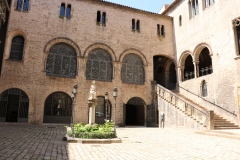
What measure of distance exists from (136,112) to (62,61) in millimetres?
10527

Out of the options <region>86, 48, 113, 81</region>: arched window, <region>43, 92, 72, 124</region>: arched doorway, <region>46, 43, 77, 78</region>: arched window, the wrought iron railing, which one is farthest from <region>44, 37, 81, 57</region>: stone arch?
the wrought iron railing

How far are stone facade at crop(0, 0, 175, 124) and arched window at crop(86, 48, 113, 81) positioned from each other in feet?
1.38

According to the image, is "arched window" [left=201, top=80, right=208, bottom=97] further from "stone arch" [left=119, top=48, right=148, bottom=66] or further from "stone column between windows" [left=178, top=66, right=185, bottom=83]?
"stone arch" [left=119, top=48, right=148, bottom=66]

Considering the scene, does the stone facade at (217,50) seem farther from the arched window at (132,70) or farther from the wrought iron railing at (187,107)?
the arched window at (132,70)

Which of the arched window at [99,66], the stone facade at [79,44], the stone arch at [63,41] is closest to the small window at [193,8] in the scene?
the stone facade at [79,44]

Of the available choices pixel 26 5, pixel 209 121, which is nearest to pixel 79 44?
pixel 26 5

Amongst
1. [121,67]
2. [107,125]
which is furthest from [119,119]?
[107,125]

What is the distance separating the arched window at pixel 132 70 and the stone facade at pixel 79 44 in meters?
0.44

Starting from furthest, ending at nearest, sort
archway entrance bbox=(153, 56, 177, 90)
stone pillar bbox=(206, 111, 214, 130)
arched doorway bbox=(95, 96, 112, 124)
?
archway entrance bbox=(153, 56, 177, 90), arched doorway bbox=(95, 96, 112, 124), stone pillar bbox=(206, 111, 214, 130)

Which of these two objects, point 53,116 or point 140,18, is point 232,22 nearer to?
point 140,18

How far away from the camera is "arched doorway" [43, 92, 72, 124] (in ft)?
55.4

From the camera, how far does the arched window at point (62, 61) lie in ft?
58.0

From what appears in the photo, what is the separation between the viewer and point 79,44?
18828 mm

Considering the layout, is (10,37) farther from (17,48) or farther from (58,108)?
(58,108)
